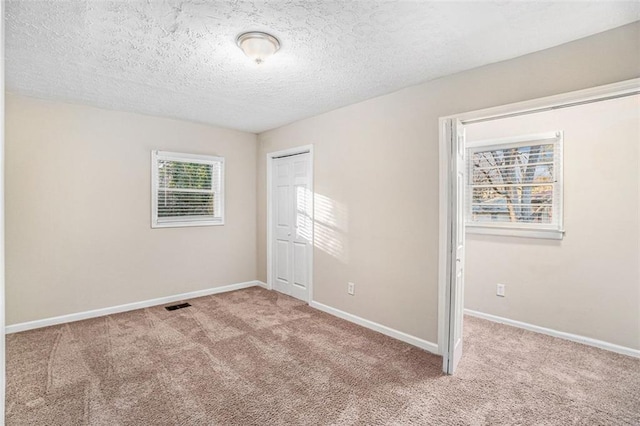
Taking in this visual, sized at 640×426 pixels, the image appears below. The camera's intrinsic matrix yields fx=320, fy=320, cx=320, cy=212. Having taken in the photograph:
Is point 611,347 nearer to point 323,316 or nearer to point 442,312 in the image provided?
point 442,312

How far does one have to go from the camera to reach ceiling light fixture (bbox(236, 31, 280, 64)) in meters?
2.14

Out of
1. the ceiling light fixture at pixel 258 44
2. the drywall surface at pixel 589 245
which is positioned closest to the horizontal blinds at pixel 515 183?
the drywall surface at pixel 589 245

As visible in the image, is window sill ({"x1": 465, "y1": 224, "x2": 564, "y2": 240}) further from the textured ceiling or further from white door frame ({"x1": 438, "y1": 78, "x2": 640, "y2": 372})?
the textured ceiling

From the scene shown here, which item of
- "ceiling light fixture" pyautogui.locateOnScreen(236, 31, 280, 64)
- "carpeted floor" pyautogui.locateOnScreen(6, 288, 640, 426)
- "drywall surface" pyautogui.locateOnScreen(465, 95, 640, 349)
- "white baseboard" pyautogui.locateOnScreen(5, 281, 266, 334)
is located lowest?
"carpeted floor" pyautogui.locateOnScreen(6, 288, 640, 426)

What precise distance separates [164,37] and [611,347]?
179 inches

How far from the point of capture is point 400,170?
10.5 feet

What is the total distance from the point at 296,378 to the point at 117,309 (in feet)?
8.94

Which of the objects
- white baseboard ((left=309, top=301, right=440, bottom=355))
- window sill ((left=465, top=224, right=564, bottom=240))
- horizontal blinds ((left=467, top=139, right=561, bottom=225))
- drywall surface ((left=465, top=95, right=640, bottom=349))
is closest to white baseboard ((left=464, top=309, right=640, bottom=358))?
drywall surface ((left=465, top=95, right=640, bottom=349))

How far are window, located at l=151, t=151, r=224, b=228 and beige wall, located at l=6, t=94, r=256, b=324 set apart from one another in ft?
0.34

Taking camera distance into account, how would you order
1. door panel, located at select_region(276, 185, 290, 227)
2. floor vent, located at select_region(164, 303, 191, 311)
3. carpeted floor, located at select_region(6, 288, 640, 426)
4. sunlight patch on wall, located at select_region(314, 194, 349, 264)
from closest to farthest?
carpeted floor, located at select_region(6, 288, 640, 426)
sunlight patch on wall, located at select_region(314, 194, 349, 264)
floor vent, located at select_region(164, 303, 191, 311)
door panel, located at select_region(276, 185, 290, 227)

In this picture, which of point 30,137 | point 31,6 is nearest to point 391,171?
point 31,6

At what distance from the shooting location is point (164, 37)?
219 cm

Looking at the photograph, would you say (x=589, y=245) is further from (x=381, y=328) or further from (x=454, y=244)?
(x=381, y=328)

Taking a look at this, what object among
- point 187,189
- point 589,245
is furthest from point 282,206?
point 589,245
